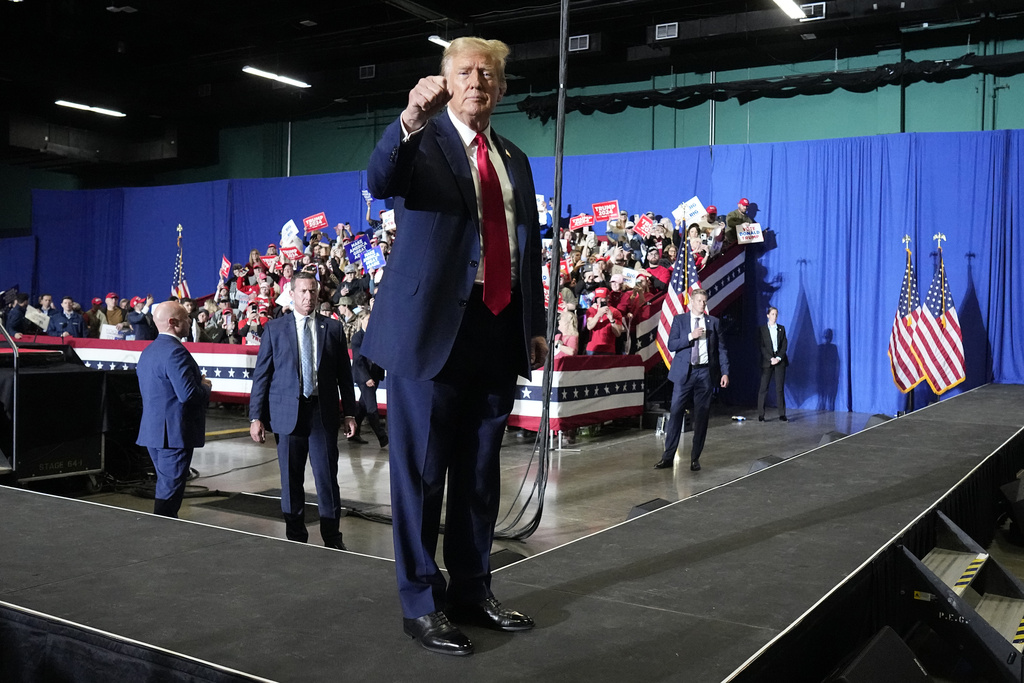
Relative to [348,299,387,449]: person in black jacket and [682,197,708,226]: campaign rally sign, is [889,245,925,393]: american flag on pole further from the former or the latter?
[348,299,387,449]: person in black jacket

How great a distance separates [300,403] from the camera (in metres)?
4.93

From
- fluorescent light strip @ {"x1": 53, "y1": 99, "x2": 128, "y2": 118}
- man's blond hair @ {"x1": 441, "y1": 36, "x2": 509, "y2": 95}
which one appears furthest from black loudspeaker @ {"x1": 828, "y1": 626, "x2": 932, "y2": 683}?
fluorescent light strip @ {"x1": 53, "y1": 99, "x2": 128, "y2": 118}

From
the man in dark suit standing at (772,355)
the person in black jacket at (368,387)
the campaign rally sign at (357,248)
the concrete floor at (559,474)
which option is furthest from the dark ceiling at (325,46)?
the person in black jacket at (368,387)

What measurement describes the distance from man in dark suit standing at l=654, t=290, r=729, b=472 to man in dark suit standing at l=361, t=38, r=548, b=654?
623 cm

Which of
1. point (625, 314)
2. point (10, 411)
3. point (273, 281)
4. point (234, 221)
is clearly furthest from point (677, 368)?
point (234, 221)

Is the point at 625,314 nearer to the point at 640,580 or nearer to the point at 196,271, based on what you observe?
the point at 640,580

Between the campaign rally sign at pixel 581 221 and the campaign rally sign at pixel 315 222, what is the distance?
5.52m

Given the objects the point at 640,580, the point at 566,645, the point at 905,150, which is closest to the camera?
the point at 566,645

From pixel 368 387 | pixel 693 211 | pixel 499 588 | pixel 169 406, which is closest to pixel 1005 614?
pixel 499 588

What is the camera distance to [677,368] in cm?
858

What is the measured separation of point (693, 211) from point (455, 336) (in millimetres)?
12691

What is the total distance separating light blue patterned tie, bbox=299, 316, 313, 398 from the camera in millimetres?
4938

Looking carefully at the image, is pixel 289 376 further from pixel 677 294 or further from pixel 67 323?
pixel 67 323

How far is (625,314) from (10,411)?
729cm
